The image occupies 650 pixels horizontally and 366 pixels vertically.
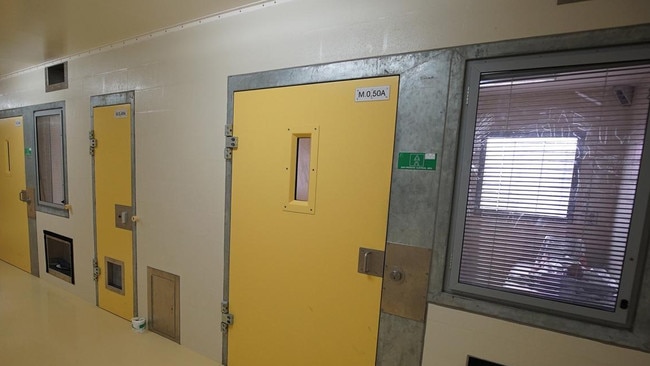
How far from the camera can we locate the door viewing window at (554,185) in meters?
0.99

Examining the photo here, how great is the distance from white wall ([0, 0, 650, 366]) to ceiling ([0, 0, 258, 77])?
111 mm

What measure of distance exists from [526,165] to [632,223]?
0.41 m

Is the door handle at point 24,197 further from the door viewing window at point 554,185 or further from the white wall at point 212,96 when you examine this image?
the door viewing window at point 554,185

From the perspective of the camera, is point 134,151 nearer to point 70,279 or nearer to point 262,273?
point 262,273

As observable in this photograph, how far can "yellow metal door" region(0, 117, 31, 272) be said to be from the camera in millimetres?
3339

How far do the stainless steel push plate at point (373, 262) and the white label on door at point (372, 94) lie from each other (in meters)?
0.84

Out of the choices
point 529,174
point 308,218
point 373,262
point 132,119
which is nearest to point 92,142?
point 132,119

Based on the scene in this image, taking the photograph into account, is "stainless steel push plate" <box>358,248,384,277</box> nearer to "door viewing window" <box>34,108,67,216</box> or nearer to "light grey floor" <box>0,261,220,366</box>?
"light grey floor" <box>0,261,220,366</box>

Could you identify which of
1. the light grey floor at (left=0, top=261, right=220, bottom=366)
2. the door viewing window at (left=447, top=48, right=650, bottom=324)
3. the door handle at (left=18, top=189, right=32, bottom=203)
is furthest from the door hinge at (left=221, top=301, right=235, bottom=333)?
the door handle at (left=18, top=189, right=32, bottom=203)

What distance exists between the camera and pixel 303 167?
1605 millimetres

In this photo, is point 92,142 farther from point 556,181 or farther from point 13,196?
point 556,181

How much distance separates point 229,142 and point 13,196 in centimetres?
415

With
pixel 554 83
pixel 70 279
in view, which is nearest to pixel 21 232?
pixel 70 279

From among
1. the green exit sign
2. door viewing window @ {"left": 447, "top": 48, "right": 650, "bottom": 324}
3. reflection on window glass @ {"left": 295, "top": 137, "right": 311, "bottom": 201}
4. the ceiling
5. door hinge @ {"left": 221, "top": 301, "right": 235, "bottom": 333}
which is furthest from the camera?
door hinge @ {"left": 221, "top": 301, "right": 235, "bottom": 333}
